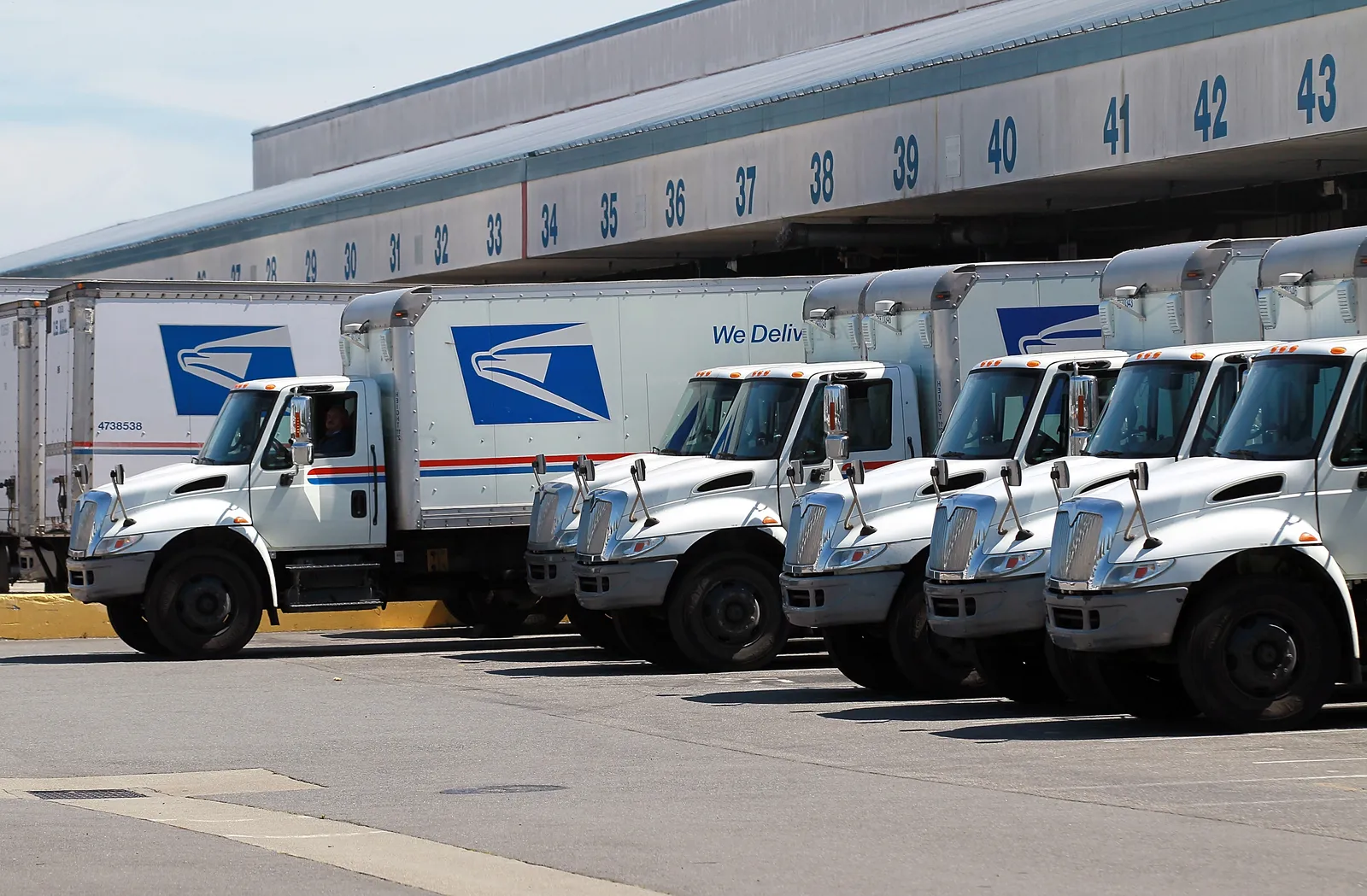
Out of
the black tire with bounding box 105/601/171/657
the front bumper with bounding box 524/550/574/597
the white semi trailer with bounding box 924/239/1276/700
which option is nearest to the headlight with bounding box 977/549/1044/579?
the white semi trailer with bounding box 924/239/1276/700

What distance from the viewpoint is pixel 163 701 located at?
18.1m

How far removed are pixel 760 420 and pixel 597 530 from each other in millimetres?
1699

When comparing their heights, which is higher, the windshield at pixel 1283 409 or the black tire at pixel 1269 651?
the windshield at pixel 1283 409

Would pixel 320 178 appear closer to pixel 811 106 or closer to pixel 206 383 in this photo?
pixel 811 106

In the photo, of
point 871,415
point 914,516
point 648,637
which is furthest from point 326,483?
point 914,516

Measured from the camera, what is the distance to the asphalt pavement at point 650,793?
9.63 m

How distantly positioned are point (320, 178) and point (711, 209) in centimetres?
2664

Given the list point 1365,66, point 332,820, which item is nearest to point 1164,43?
point 1365,66

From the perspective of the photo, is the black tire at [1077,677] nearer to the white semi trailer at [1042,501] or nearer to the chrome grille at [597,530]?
the white semi trailer at [1042,501]

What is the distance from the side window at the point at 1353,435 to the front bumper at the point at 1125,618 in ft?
4.42

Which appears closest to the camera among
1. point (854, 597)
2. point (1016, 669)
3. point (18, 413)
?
point (1016, 669)

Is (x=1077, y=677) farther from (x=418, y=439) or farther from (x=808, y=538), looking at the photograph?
(x=418, y=439)

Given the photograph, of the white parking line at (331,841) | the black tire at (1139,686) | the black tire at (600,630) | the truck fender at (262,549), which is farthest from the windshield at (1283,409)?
the truck fender at (262,549)

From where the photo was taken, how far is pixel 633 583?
1947 cm
